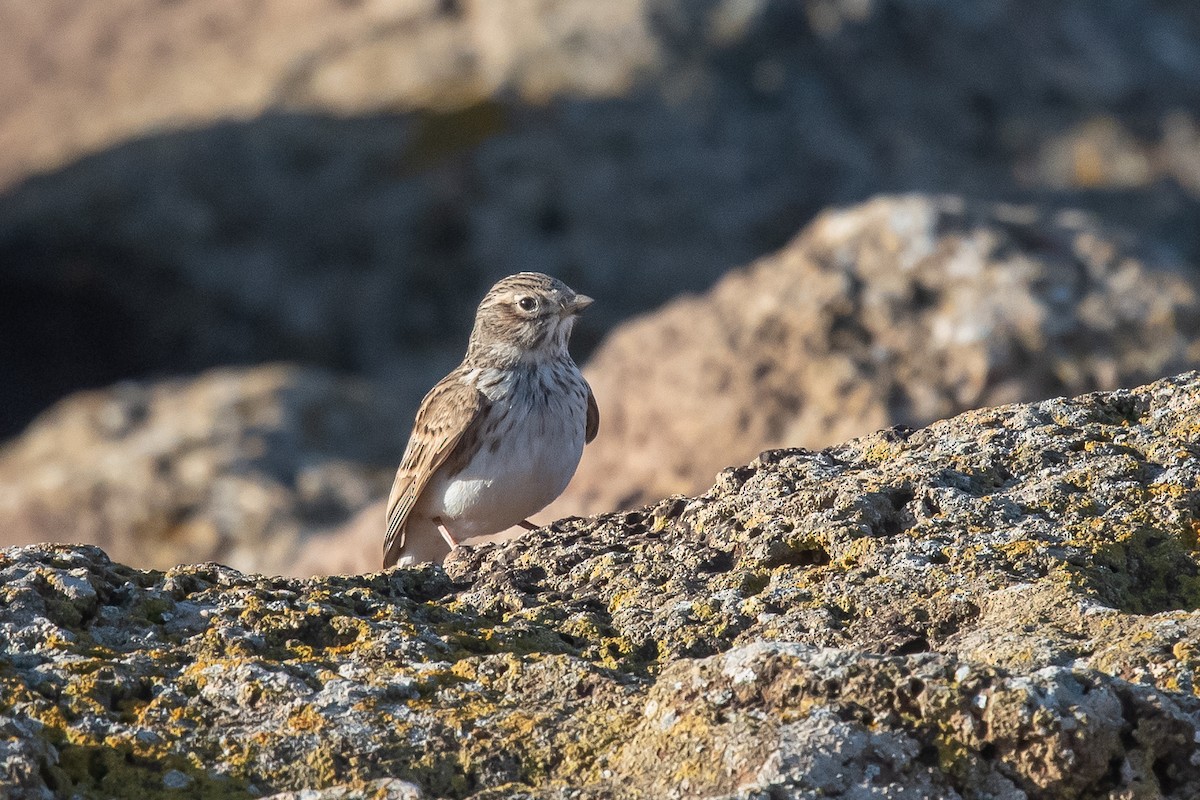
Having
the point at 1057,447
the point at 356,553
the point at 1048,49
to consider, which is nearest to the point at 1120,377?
the point at 356,553

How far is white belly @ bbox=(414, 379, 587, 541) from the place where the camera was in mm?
8867

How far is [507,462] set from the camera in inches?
351

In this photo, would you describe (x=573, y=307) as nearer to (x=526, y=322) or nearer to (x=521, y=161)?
(x=526, y=322)

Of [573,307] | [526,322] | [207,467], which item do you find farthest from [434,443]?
[207,467]

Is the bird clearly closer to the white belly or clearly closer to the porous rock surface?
the white belly

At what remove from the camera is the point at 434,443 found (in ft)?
30.2

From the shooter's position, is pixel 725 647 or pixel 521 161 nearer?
pixel 725 647

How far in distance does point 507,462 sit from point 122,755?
520 centimetres

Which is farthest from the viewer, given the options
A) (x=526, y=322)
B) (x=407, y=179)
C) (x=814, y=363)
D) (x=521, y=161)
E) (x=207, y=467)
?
(x=407, y=179)

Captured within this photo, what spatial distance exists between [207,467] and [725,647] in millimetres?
9750

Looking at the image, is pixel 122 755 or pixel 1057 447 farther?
pixel 1057 447

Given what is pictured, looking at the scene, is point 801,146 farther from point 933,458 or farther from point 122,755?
point 122,755

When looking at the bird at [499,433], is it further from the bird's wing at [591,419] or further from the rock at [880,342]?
the rock at [880,342]

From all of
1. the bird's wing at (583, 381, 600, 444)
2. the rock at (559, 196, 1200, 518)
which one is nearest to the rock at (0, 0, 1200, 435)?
the rock at (559, 196, 1200, 518)
